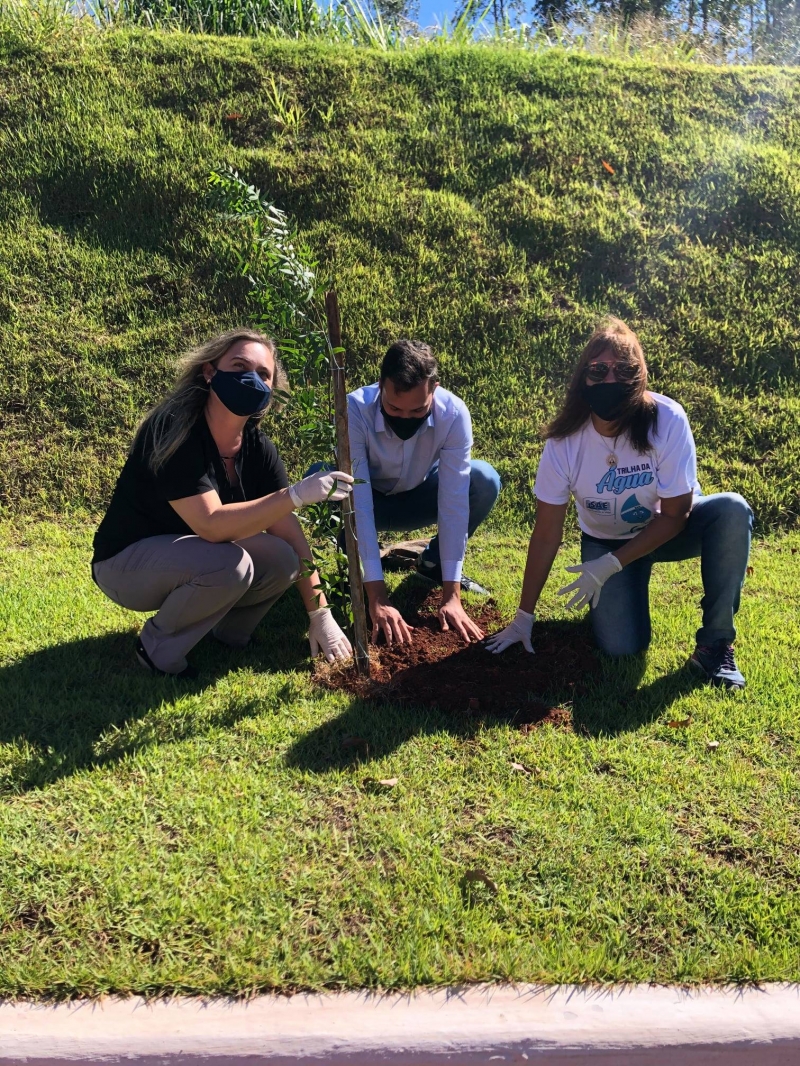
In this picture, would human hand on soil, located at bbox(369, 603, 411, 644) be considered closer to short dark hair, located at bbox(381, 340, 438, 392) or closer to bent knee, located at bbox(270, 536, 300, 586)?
bent knee, located at bbox(270, 536, 300, 586)

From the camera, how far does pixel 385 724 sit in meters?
3.38

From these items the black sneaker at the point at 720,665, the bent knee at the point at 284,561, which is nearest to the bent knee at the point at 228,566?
the bent knee at the point at 284,561

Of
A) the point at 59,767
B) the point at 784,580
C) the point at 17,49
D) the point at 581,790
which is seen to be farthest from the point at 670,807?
the point at 17,49

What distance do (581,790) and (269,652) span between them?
1.68m

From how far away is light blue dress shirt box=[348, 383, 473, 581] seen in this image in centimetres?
410


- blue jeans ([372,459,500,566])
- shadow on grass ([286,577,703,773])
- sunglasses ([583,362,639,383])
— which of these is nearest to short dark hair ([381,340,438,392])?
sunglasses ([583,362,639,383])

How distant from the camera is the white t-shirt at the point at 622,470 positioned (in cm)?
370

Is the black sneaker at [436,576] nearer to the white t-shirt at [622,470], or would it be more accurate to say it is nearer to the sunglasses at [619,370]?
the white t-shirt at [622,470]

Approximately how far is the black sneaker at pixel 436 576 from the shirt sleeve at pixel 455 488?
21.7 inches

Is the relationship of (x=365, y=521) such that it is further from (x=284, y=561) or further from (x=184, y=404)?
(x=184, y=404)

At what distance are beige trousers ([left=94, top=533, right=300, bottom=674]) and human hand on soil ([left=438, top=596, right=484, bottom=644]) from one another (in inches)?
30.3

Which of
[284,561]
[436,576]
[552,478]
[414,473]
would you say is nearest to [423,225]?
[414,473]

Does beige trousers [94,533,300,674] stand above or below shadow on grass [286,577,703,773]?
above

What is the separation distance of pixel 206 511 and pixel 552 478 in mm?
1549
